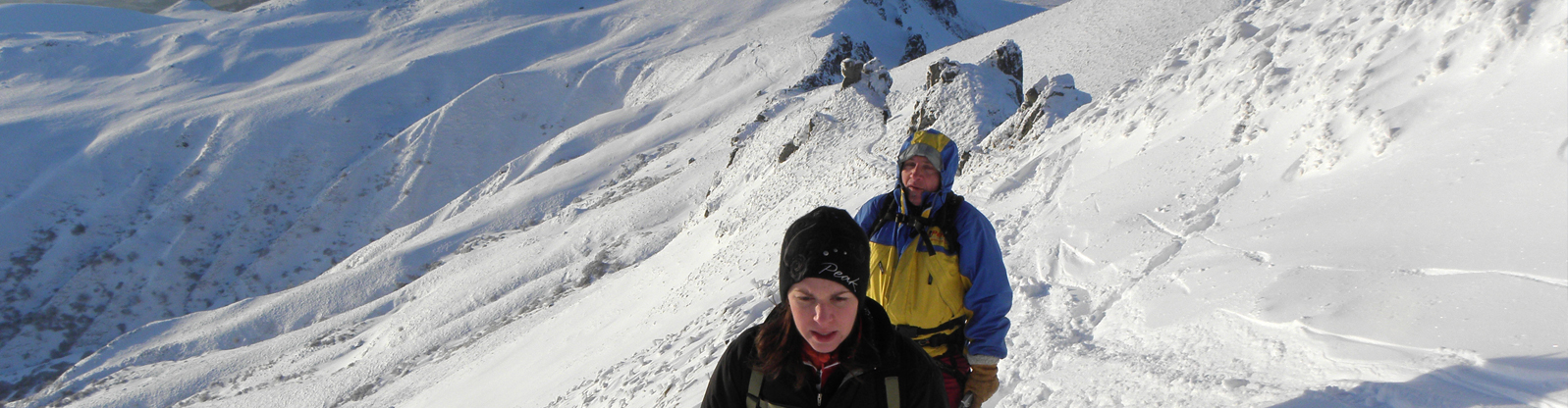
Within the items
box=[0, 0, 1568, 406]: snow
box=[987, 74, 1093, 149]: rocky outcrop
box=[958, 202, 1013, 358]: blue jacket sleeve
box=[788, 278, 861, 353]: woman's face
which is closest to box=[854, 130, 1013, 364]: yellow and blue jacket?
box=[958, 202, 1013, 358]: blue jacket sleeve

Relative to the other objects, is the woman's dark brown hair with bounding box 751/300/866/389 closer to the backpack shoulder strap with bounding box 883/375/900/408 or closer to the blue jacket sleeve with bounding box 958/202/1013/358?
the backpack shoulder strap with bounding box 883/375/900/408

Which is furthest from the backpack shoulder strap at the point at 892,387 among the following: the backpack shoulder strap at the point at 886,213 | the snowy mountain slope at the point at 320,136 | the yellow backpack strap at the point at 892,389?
the snowy mountain slope at the point at 320,136

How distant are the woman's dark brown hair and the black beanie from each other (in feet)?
0.32

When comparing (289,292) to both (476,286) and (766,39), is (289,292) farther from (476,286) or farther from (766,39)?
(766,39)

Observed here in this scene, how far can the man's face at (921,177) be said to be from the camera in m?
3.12

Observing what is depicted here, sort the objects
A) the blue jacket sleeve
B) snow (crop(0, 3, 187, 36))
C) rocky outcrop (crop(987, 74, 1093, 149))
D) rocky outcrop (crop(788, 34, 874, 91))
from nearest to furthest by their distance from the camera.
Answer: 1. the blue jacket sleeve
2. rocky outcrop (crop(987, 74, 1093, 149))
3. rocky outcrop (crop(788, 34, 874, 91))
4. snow (crop(0, 3, 187, 36))

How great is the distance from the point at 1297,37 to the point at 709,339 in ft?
26.6

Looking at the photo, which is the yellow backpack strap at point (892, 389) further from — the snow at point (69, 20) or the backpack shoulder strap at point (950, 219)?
the snow at point (69, 20)

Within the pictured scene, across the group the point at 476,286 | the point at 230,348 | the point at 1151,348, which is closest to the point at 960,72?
the point at 1151,348

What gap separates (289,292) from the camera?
32.9 meters

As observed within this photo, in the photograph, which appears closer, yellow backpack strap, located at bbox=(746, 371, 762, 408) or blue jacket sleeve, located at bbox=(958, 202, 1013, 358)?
yellow backpack strap, located at bbox=(746, 371, 762, 408)

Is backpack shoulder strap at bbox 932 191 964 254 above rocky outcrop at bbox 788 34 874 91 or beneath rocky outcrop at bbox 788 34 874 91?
above

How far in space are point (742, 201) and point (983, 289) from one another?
1797cm

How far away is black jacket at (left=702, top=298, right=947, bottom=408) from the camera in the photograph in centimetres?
199
